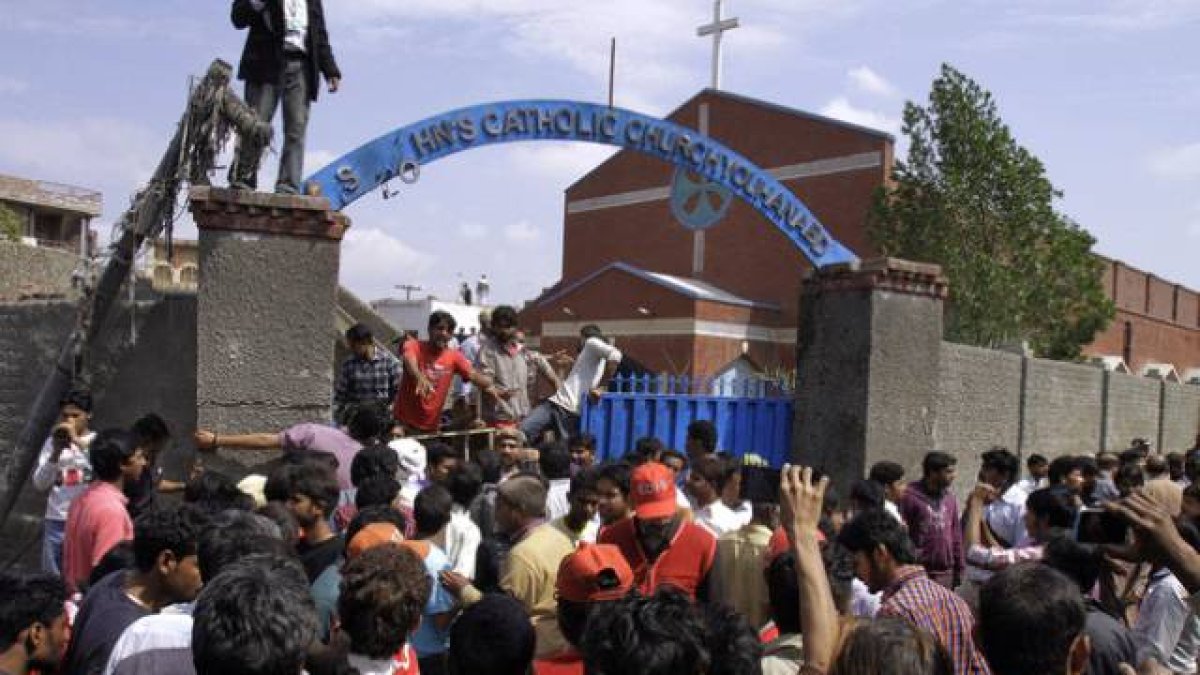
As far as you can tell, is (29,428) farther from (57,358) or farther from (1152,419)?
(1152,419)

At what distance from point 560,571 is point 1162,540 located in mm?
1899

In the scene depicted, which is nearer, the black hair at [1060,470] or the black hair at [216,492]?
the black hair at [216,492]

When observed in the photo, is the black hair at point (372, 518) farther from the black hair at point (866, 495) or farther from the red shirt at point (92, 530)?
the black hair at point (866, 495)

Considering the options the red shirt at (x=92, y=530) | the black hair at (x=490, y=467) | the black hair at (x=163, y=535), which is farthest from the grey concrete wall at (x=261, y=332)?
the black hair at (x=163, y=535)

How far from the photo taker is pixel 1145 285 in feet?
115

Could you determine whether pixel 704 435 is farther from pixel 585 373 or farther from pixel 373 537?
pixel 373 537

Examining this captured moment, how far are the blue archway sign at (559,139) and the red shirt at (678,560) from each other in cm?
372

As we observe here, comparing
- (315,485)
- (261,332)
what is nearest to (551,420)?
(261,332)

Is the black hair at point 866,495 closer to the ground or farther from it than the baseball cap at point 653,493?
closer to the ground

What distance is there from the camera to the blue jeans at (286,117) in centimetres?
675

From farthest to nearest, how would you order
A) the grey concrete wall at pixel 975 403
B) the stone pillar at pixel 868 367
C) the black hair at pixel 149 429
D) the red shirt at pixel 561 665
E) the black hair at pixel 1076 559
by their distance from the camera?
the grey concrete wall at pixel 975 403 → the stone pillar at pixel 868 367 → the black hair at pixel 149 429 → the black hair at pixel 1076 559 → the red shirt at pixel 561 665

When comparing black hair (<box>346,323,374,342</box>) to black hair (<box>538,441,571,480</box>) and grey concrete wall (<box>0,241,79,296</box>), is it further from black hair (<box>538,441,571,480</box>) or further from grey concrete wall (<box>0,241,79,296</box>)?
grey concrete wall (<box>0,241,79,296</box>)

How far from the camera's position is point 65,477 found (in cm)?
562

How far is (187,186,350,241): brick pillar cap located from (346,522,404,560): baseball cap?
10.4 feet
